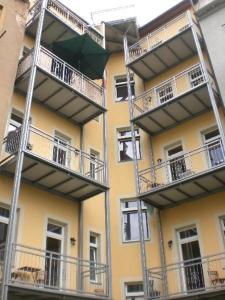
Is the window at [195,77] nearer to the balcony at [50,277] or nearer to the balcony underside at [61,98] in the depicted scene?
the balcony underside at [61,98]

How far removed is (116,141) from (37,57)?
5472 millimetres

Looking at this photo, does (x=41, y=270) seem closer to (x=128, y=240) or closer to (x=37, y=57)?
(x=128, y=240)

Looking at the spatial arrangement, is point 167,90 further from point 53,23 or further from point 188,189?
point 53,23

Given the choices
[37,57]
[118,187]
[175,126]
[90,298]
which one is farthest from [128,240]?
[37,57]

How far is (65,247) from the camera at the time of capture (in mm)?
14047

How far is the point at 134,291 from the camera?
14711 mm

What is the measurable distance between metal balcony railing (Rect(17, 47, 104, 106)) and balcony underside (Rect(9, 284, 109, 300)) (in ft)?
25.1

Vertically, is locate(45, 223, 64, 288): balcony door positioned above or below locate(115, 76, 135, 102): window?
below

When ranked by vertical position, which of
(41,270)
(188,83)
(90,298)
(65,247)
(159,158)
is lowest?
(90,298)

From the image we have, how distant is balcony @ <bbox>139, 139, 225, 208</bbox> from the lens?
46.2 ft

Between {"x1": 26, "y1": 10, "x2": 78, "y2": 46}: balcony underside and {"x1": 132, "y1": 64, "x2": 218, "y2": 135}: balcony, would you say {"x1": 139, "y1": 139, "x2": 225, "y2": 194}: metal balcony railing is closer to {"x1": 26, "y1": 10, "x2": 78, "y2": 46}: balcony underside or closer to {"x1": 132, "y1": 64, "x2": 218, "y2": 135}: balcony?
{"x1": 132, "y1": 64, "x2": 218, "y2": 135}: balcony

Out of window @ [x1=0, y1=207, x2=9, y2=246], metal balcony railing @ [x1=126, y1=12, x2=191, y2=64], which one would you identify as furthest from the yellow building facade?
metal balcony railing @ [x1=126, y1=12, x2=191, y2=64]

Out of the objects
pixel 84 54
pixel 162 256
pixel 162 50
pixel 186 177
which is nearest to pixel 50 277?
pixel 162 256

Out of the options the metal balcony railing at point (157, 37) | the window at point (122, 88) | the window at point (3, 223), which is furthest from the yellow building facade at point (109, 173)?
the window at point (122, 88)
